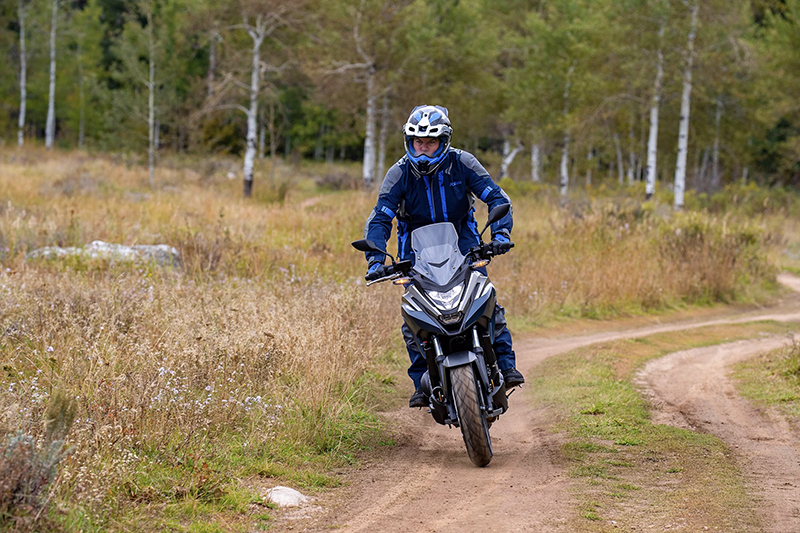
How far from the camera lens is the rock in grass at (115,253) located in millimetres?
9938

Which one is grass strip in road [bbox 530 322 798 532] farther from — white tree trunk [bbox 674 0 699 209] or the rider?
white tree trunk [bbox 674 0 699 209]

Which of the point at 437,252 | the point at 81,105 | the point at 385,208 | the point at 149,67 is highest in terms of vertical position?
the point at 149,67

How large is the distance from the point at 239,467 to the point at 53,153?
4047 cm

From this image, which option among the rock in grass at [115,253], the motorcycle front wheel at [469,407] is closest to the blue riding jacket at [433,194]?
the motorcycle front wheel at [469,407]

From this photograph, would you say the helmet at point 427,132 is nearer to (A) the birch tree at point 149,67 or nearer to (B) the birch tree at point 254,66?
(B) the birch tree at point 254,66

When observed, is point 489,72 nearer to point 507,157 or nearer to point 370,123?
point 507,157

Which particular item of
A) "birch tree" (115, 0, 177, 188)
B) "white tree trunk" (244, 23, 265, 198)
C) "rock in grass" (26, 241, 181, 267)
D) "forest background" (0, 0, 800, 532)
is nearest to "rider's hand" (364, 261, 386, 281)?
"forest background" (0, 0, 800, 532)

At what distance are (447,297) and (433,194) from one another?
987 mm

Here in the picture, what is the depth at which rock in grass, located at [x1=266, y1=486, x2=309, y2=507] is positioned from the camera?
4.43m

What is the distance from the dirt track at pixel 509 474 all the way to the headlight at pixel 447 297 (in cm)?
114

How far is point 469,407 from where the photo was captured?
493 centimetres

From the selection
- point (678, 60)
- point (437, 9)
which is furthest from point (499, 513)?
point (437, 9)

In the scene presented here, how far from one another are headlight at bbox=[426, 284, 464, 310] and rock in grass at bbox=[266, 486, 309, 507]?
147 centimetres

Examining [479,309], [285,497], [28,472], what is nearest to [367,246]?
[479,309]
